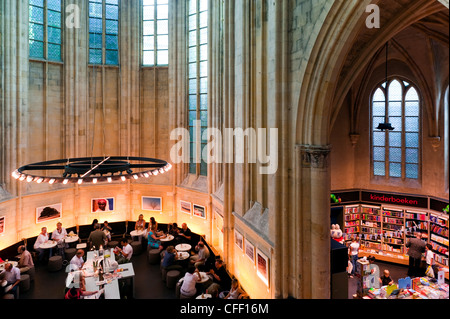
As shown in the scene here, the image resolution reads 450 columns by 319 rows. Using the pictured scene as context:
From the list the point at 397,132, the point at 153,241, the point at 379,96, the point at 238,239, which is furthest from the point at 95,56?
the point at 397,132

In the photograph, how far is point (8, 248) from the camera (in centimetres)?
1307

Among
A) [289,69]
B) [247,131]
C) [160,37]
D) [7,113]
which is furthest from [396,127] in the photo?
[7,113]

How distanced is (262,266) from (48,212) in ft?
35.9

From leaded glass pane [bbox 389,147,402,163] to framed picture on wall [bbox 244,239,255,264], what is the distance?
9000mm

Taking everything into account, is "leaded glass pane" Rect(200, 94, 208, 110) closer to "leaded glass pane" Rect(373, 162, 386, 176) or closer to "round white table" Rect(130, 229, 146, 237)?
"round white table" Rect(130, 229, 146, 237)

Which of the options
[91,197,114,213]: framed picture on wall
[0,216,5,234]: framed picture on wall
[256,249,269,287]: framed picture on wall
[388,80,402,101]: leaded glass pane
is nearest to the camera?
[256,249,269,287]: framed picture on wall

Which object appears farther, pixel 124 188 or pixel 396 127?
pixel 124 188

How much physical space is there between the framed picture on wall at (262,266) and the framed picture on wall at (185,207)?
724 cm

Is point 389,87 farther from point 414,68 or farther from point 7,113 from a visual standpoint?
point 7,113

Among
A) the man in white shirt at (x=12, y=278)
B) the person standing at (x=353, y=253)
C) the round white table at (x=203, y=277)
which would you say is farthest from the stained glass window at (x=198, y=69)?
the man in white shirt at (x=12, y=278)

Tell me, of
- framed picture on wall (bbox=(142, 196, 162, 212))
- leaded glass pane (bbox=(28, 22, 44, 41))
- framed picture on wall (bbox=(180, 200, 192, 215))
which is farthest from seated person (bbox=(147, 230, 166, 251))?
leaded glass pane (bbox=(28, 22, 44, 41))

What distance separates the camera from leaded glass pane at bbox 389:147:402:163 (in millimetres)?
14531

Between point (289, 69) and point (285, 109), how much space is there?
0.94m

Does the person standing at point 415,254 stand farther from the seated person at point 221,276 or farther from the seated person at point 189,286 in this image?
the seated person at point 189,286
